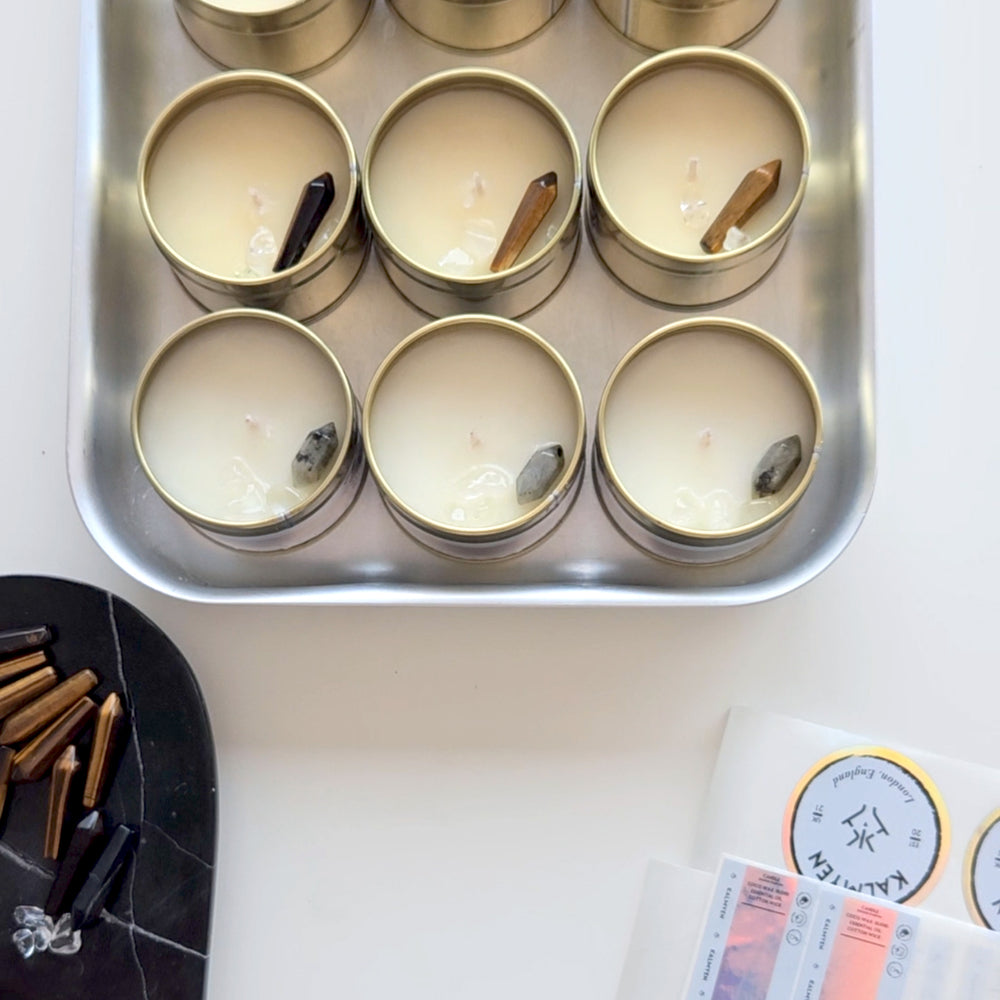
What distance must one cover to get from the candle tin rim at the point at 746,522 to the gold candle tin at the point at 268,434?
14 cm

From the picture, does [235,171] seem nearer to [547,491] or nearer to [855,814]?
[547,491]

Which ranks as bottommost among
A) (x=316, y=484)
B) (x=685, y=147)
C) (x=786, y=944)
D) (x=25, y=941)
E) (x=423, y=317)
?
(x=25, y=941)

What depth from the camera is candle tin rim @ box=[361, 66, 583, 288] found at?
58 cm

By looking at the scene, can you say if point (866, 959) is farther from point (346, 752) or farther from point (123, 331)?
point (123, 331)

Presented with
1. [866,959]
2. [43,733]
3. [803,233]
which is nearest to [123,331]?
[43,733]

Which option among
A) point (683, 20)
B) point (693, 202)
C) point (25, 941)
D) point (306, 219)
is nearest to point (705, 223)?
point (693, 202)

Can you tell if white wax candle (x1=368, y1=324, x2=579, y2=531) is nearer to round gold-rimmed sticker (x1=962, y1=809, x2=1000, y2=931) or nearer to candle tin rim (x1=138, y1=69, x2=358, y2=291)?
candle tin rim (x1=138, y1=69, x2=358, y2=291)

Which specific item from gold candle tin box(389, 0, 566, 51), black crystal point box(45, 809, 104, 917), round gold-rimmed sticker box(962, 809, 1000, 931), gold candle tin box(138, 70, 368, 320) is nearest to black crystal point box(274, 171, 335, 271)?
gold candle tin box(138, 70, 368, 320)

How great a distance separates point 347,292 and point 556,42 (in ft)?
0.64

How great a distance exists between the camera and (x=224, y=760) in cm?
66

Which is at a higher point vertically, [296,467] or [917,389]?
[917,389]

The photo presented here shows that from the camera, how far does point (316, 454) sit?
590 millimetres

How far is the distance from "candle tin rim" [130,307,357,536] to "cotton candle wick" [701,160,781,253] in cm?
22

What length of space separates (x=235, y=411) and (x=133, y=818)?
25 centimetres
